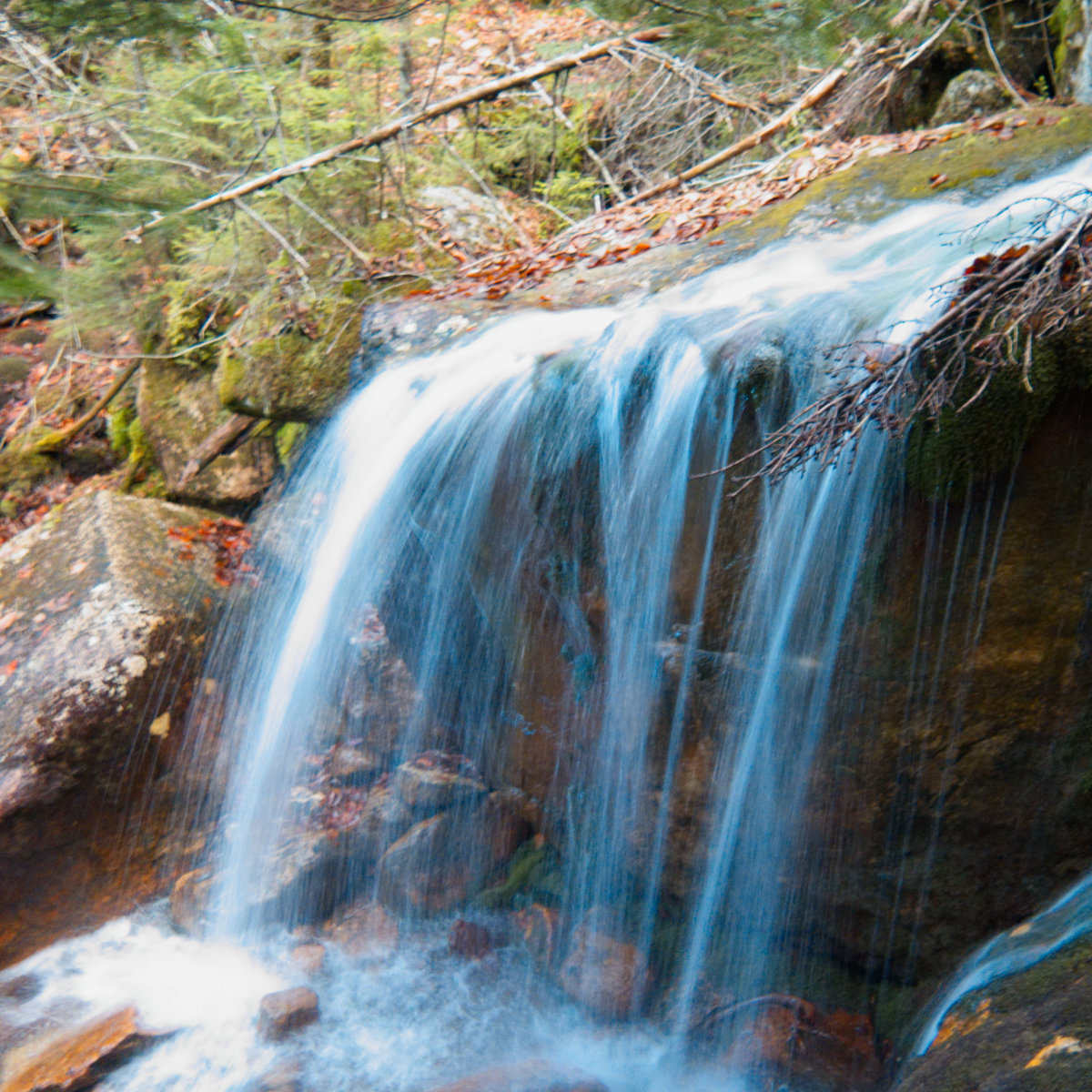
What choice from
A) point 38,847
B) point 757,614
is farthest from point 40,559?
point 757,614

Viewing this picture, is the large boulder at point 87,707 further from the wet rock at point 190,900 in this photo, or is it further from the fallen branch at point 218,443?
the fallen branch at point 218,443

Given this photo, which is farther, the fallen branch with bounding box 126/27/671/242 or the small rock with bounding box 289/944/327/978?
the fallen branch with bounding box 126/27/671/242

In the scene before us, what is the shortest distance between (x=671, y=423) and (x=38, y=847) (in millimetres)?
4179

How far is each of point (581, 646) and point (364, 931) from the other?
2.07 meters

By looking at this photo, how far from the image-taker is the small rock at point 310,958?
4.32 metres

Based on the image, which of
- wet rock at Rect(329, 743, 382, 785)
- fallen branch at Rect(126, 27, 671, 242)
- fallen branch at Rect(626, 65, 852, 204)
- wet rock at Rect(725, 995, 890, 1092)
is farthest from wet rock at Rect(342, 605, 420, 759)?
fallen branch at Rect(626, 65, 852, 204)

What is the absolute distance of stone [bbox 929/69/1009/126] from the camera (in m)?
5.93

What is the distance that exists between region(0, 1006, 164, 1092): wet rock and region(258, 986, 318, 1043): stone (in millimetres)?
511

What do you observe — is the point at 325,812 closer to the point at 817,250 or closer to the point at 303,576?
the point at 303,576

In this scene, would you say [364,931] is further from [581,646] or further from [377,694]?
[581,646]

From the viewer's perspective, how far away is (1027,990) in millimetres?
2689

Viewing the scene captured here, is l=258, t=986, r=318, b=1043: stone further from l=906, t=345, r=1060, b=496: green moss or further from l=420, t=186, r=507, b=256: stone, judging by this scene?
l=420, t=186, r=507, b=256: stone

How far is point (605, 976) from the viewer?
3990 mm

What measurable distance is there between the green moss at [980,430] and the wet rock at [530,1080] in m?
2.82
